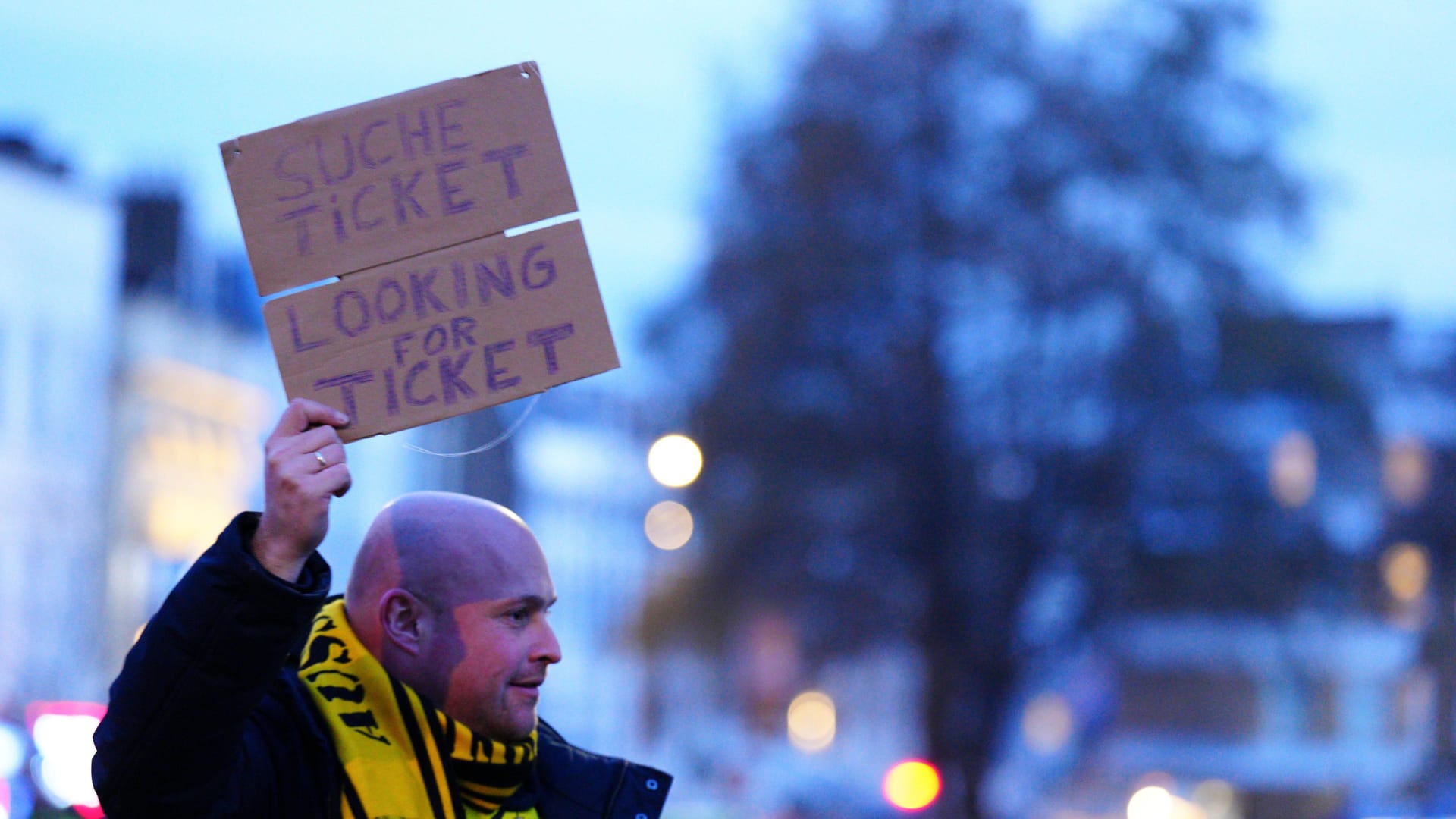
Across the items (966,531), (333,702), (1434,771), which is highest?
(966,531)

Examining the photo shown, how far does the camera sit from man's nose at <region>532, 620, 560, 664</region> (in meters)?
3.01

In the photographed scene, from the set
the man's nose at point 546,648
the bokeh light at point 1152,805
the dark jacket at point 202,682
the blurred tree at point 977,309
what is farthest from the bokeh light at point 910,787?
the dark jacket at point 202,682

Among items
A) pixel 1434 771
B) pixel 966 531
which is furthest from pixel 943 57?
pixel 1434 771

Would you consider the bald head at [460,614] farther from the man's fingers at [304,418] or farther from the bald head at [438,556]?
the man's fingers at [304,418]

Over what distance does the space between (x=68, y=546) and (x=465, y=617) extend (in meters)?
35.1

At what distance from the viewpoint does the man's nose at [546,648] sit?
3.01 m

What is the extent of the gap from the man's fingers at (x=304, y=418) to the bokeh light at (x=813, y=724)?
54.0 metres

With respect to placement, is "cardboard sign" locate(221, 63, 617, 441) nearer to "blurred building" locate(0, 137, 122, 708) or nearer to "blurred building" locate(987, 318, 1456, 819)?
"blurred building" locate(987, 318, 1456, 819)

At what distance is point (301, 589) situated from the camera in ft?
8.25

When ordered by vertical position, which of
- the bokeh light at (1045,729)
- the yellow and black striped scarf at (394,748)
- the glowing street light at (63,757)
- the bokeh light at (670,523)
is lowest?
the yellow and black striped scarf at (394,748)

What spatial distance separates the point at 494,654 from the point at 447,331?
1.82ft

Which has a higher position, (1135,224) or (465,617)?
(1135,224)

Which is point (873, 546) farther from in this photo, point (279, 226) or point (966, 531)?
point (279, 226)

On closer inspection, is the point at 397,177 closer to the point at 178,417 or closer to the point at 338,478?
the point at 338,478
